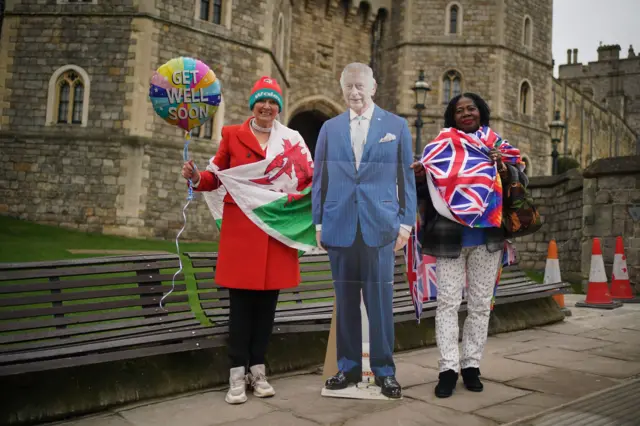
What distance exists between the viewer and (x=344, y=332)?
10.9 ft

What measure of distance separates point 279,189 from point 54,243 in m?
10.4

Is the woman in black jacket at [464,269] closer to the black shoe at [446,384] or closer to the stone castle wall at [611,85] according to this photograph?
the black shoe at [446,384]

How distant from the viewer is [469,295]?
3.62 m

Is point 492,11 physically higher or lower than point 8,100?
higher

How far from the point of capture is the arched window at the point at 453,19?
21.7 m

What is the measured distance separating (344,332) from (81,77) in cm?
1476

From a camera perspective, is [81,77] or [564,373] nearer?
[564,373]

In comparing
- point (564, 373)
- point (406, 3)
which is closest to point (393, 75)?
point (406, 3)

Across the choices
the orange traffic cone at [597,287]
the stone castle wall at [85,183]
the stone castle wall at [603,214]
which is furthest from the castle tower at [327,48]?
the orange traffic cone at [597,287]

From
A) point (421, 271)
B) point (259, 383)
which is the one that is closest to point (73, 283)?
point (259, 383)

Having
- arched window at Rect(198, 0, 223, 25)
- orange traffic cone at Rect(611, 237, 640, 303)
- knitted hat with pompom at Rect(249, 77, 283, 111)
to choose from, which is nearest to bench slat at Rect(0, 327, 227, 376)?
knitted hat with pompom at Rect(249, 77, 283, 111)

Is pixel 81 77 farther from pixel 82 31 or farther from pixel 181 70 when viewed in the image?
pixel 181 70

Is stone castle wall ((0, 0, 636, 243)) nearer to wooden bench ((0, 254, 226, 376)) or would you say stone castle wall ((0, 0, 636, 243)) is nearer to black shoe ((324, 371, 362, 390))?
wooden bench ((0, 254, 226, 376))

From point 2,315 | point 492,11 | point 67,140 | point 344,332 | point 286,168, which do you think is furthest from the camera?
point 492,11
